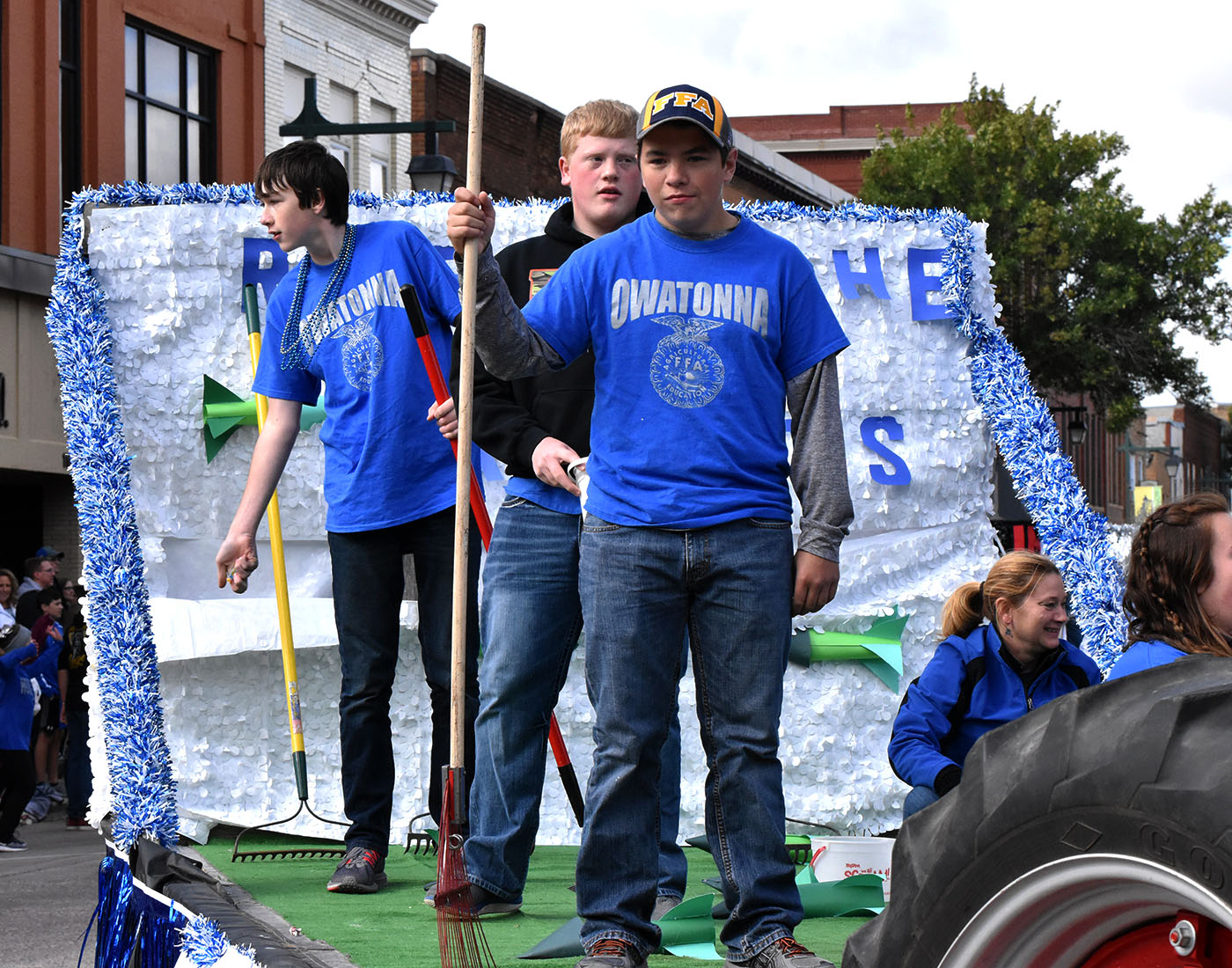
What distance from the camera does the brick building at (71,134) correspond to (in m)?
16.2

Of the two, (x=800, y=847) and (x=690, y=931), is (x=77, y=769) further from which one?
(x=690, y=931)

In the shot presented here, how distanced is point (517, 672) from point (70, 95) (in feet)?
50.0

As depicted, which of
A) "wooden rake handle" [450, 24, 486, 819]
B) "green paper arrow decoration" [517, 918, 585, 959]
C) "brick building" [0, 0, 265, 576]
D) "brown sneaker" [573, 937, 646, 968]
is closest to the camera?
"brown sneaker" [573, 937, 646, 968]

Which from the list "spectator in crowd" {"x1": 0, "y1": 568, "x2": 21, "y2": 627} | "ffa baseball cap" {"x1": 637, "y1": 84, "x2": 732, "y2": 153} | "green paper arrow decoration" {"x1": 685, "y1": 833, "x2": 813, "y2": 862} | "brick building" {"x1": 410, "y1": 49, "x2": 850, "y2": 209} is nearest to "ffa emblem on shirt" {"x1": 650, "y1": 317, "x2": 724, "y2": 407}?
"ffa baseball cap" {"x1": 637, "y1": 84, "x2": 732, "y2": 153}

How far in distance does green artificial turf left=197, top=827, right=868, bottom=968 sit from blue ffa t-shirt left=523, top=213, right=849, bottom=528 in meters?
0.93

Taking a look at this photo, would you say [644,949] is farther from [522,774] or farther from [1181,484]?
[1181,484]

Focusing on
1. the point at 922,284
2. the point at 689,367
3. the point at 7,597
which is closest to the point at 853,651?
the point at 922,284

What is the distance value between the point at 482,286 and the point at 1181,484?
70193mm

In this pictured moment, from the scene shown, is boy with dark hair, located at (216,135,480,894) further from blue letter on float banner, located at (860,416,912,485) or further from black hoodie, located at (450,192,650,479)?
blue letter on float banner, located at (860,416,912,485)

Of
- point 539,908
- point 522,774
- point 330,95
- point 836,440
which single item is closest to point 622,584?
point 836,440

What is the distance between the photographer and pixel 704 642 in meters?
3.08

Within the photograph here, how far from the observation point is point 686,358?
9.98 feet

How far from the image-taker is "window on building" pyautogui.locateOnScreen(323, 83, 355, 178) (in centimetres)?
2034

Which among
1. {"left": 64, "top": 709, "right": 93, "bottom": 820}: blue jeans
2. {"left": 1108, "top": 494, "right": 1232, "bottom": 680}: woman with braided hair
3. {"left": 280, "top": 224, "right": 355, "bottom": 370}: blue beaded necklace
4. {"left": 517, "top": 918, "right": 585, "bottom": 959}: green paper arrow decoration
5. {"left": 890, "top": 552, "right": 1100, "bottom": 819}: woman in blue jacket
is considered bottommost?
{"left": 64, "top": 709, "right": 93, "bottom": 820}: blue jeans
